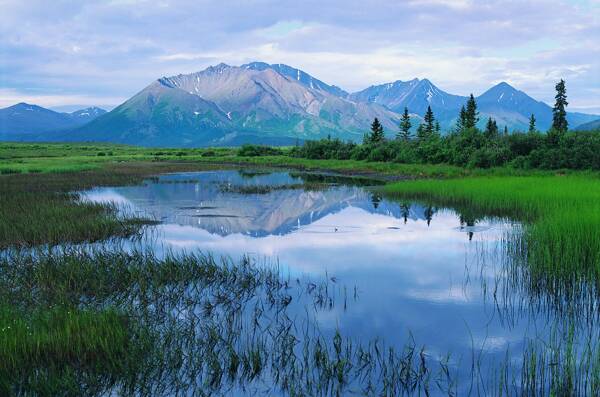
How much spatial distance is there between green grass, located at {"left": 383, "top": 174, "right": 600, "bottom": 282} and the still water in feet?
4.61

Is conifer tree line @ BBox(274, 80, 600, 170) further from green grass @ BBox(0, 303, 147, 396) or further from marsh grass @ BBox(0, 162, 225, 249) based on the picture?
green grass @ BBox(0, 303, 147, 396)

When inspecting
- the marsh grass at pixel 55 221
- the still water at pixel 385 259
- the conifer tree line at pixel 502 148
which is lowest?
the still water at pixel 385 259

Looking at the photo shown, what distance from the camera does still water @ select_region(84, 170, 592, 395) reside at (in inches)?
513

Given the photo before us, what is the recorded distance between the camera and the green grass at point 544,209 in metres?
16.1

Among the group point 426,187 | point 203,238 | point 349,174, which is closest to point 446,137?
point 349,174

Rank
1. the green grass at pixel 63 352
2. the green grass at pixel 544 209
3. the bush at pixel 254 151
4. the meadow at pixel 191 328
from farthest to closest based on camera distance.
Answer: the bush at pixel 254 151 → the green grass at pixel 544 209 → the meadow at pixel 191 328 → the green grass at pixel 63 352

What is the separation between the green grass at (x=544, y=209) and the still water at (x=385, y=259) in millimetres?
1406

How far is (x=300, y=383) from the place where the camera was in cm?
1023

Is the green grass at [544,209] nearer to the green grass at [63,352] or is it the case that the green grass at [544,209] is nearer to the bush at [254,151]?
the green grass at [63,352]

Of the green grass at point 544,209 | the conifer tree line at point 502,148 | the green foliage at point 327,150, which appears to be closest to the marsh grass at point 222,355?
the green grass at point 544,209

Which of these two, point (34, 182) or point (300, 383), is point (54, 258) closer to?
point (300, 383)

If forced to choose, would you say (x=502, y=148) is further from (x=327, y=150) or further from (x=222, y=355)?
(x=327, y=150)

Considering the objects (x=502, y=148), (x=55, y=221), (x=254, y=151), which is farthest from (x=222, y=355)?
(x=254, y=151)

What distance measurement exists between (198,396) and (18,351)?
3856mm
